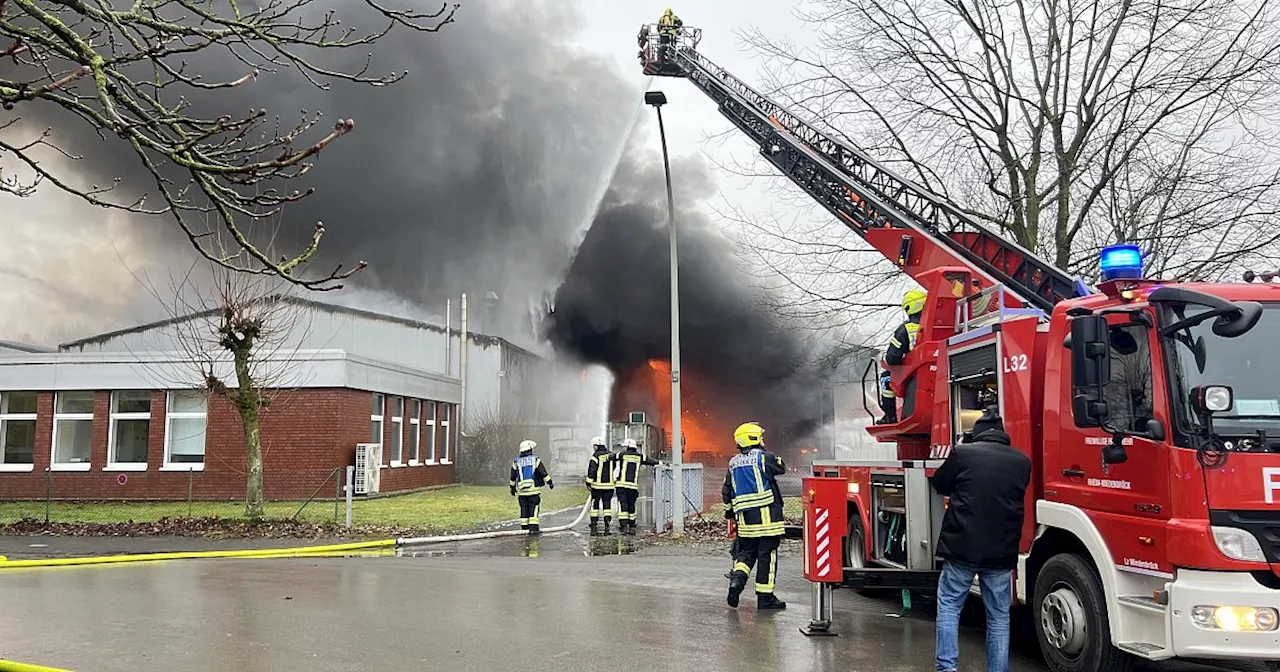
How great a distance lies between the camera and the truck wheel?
17.4 ft

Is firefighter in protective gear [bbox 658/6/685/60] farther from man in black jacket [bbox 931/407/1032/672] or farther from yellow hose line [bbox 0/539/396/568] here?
man in black jacket [bbox 931/407/1032/672]

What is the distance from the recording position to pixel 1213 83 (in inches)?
523

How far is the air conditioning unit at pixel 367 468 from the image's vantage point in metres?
22.5

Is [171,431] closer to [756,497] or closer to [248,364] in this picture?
[248,364]

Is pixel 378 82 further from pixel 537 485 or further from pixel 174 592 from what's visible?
pixel 537 485

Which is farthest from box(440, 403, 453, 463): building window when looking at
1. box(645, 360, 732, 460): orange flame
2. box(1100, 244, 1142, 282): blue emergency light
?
box(1100, 244, 1142, 282): blue emergency light

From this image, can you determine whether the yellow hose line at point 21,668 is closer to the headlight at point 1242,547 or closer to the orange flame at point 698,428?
the headlight at point 1242,547

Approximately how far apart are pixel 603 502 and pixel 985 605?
10.3 metres

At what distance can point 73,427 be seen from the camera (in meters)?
24.0

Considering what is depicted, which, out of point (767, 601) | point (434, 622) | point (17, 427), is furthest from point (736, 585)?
point (17, 427)

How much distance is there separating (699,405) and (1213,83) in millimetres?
26108

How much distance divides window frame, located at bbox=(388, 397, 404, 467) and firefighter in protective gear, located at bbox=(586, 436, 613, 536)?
12.4m

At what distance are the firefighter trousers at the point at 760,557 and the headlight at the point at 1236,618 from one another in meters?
3.81

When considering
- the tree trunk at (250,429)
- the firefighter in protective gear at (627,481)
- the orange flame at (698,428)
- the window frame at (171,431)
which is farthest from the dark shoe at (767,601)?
the orange flame at (698,428)
